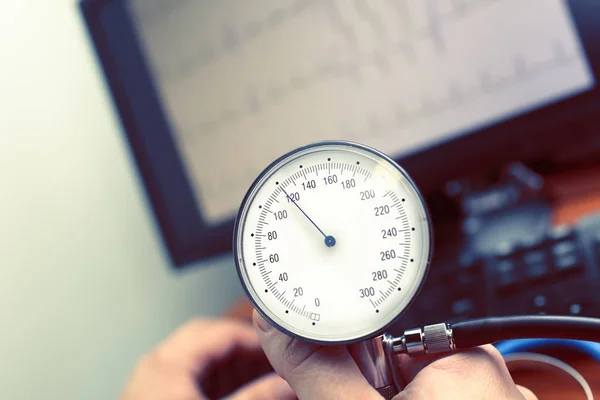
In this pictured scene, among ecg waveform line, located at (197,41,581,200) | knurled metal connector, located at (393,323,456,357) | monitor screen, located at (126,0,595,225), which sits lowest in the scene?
knurled metal connector, located at (393,323,456,357)

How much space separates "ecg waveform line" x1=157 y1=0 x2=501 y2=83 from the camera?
2.29 feet

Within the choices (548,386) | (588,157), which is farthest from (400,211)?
(588,157)

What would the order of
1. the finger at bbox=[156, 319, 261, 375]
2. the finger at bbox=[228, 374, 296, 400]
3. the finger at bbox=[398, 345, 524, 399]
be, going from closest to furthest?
the finger at bbox=[398, 345, 524, 399]
the finger at bbox=[228, 374, 296, 400]
the finger at bbox=[156, 319, 261, 375]

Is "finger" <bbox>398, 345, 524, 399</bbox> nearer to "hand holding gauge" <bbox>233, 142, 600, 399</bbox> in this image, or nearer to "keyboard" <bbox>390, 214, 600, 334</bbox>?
"hand holding gauge" <bbox>233, 142, 600, 399</bbox>

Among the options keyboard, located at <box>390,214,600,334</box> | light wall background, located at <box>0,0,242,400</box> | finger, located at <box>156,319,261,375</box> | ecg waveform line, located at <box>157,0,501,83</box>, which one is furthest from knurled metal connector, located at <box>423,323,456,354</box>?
light wall background, located at <box>0,0,242,400</box>

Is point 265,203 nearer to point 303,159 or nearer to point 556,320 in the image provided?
point 303,159

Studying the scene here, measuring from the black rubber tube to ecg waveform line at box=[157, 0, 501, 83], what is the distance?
1.35 ft

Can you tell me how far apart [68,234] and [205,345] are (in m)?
0.29

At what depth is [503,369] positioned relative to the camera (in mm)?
414

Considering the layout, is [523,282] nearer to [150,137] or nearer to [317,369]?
[317,369]

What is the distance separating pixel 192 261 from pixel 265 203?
1.45 feet

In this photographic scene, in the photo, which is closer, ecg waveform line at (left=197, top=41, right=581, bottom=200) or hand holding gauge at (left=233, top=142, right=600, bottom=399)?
hand holding gauge at (left=233, top=142, right=600, bottom=399)

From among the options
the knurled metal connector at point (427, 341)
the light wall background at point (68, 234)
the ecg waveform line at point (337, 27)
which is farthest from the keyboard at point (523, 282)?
the light wall background at point (68, 234)

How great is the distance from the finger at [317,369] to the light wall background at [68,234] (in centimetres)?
44
